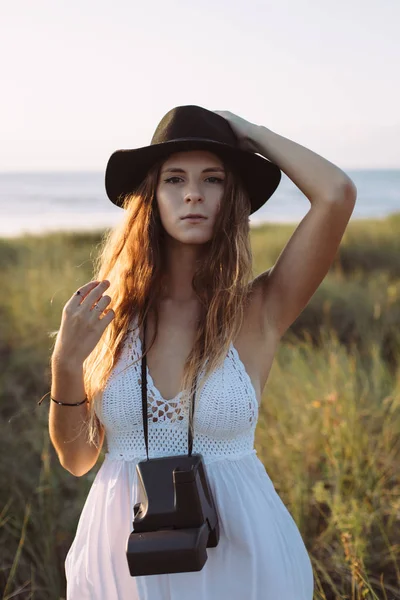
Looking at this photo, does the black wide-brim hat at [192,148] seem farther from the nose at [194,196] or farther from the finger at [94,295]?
the finger at [94,295]

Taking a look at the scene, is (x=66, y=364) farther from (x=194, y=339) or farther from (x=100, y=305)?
(x=194, y=339)

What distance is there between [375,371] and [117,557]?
2791mm

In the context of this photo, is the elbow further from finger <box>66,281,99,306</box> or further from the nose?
the nose

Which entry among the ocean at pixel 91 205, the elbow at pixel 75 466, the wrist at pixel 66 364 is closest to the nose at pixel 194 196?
the wrist at pixel 66 364

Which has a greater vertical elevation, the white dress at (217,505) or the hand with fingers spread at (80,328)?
the hand with fingers spread at (80,328)

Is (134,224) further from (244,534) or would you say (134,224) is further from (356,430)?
(356,430)

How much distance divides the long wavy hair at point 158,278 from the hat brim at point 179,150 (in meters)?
0.04

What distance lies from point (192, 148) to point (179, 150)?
42 mm

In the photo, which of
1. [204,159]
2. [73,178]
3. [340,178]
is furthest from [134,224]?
[73,178]

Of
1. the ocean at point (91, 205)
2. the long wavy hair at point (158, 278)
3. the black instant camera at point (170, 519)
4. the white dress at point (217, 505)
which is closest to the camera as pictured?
the black instant camera at point (170, 519)

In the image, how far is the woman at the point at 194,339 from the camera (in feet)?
6.54

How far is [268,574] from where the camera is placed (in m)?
1.97

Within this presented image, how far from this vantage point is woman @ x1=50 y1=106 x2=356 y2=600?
6.54 feet

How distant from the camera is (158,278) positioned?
7.70ft
